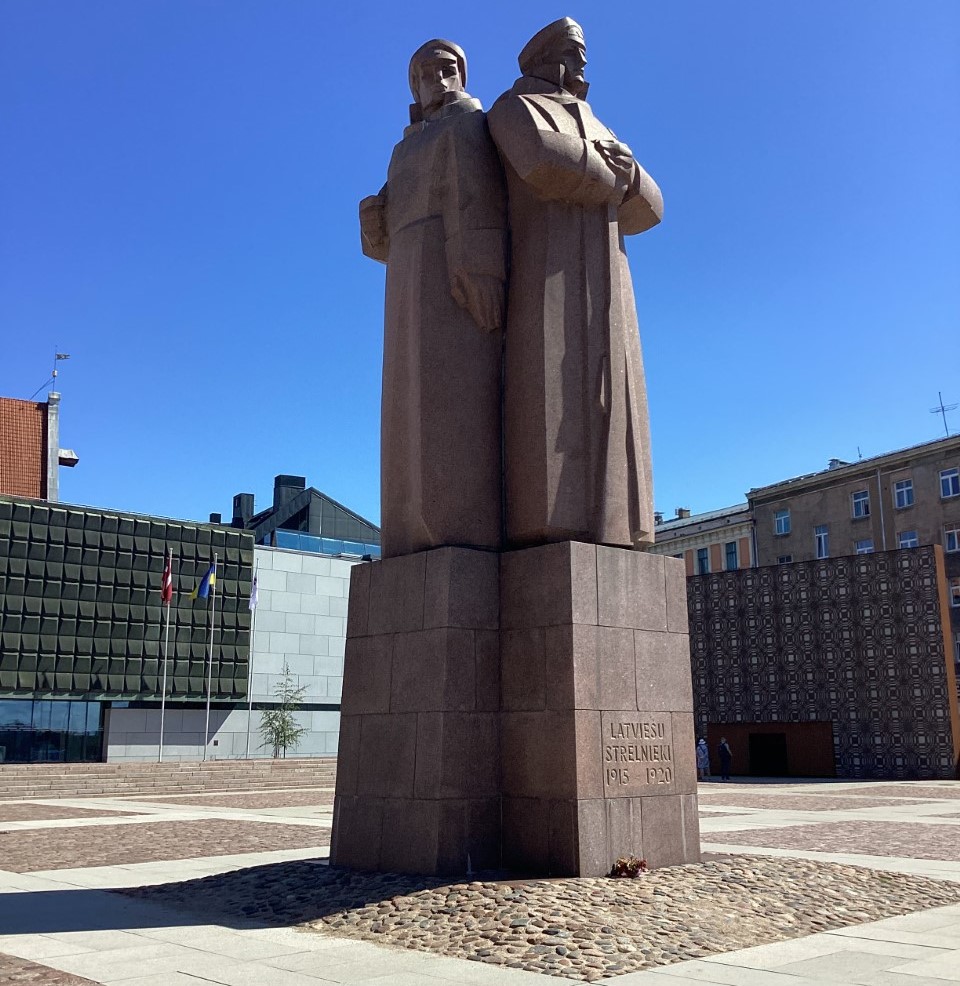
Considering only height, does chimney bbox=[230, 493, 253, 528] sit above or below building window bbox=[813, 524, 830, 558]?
above

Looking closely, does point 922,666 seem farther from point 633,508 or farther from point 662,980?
point 662,980

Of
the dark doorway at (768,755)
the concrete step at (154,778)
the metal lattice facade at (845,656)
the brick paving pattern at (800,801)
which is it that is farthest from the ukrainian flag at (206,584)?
the brick paving pattern at (800,801)

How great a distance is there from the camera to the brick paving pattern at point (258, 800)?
84.0ft

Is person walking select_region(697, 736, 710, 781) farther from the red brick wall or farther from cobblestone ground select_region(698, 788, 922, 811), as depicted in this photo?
the red brick wall

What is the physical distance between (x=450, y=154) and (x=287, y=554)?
48.3 m

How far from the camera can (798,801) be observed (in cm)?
2592

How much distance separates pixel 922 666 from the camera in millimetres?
39312

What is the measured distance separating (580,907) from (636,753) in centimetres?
219

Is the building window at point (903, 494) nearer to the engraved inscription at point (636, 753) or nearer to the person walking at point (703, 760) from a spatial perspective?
the person walking at point (703, 760)

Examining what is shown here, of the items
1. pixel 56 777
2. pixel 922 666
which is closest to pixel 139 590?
pixel 56 777

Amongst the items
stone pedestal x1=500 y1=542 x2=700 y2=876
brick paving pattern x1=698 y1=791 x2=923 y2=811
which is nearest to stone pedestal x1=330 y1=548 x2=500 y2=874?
stone pedestal x1=500 y1=542 x2=700 y2=876

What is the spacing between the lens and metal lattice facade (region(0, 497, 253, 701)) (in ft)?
157

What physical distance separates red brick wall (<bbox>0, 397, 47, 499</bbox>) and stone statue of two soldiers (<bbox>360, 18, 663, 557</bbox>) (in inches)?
2080

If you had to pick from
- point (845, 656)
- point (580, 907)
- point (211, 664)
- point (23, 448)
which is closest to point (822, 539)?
point (845, 656)
